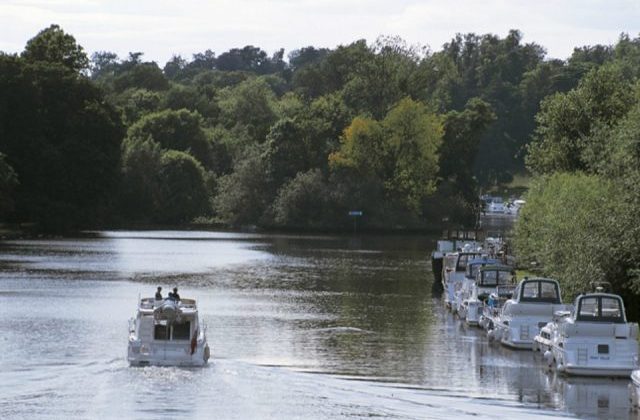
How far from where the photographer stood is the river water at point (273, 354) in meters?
42.0

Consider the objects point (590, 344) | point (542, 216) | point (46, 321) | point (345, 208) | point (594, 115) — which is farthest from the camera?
point (345, 208)

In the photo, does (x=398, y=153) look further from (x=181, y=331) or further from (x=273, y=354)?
(x=181, y=331)

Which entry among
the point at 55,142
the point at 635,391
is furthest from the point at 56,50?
the point at 635,391

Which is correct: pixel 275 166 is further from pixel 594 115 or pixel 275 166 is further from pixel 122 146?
pixel 594 115

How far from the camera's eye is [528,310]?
186ft

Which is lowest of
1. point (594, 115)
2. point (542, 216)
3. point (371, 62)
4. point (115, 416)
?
point (115, 416)

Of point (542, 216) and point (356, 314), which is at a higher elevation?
point (542, 216)

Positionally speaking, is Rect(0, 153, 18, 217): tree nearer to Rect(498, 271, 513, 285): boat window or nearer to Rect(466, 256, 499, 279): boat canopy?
Rect(466, 256, 499, 279): boat canopy

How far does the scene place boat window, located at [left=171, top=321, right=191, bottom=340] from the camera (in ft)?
161

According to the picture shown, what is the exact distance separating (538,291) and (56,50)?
115m

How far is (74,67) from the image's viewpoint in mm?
165875

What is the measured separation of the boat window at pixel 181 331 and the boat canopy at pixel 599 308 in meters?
→ 13.1

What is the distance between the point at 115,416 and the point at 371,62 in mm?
129851

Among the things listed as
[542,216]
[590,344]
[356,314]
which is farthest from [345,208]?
[590,344]
